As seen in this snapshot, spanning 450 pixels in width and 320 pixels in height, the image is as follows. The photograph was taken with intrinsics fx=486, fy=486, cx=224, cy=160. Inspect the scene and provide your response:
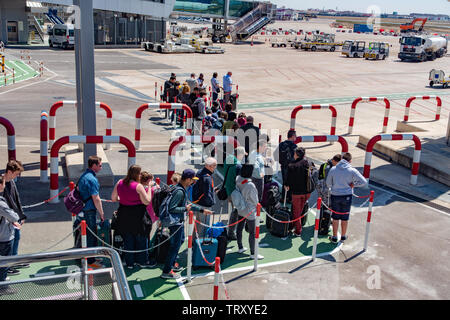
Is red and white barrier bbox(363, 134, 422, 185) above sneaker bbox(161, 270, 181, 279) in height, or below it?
above

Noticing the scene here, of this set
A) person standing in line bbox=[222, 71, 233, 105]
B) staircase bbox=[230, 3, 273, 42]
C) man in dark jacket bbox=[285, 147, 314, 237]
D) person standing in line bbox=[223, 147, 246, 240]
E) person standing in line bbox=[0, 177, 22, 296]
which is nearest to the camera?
person standing in line bbox=[0, 177, 22, 296]

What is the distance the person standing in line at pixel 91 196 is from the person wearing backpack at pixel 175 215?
1.04 metres

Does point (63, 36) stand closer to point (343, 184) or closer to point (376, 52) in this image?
point (376, 52)

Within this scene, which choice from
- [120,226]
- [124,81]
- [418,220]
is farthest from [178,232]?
[124,81]

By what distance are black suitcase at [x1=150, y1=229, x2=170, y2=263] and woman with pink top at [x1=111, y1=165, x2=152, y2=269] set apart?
0.26 m

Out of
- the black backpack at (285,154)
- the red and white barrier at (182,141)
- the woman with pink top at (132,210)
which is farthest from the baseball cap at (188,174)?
the black backpack at (285,154)

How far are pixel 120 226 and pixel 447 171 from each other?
927 cm

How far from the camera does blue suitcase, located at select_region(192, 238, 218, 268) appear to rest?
7.98 metres

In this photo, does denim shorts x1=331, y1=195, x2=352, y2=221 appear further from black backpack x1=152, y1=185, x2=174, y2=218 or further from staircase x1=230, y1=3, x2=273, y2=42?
staircase x1=230, y1=3, x2=273, y2=42

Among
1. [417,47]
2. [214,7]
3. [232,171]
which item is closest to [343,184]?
[232,171]

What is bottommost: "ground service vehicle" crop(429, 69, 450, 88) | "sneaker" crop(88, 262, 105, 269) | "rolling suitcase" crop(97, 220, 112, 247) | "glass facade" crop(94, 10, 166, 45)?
"sneaker" crop(88, 262, 105, 269)

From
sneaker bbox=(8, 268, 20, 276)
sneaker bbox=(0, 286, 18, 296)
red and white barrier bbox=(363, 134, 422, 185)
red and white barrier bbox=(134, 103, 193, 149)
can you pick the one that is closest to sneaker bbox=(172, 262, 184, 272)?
sneaker bbox=(8, 268, 20, 276)

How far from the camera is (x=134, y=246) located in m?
7.80
